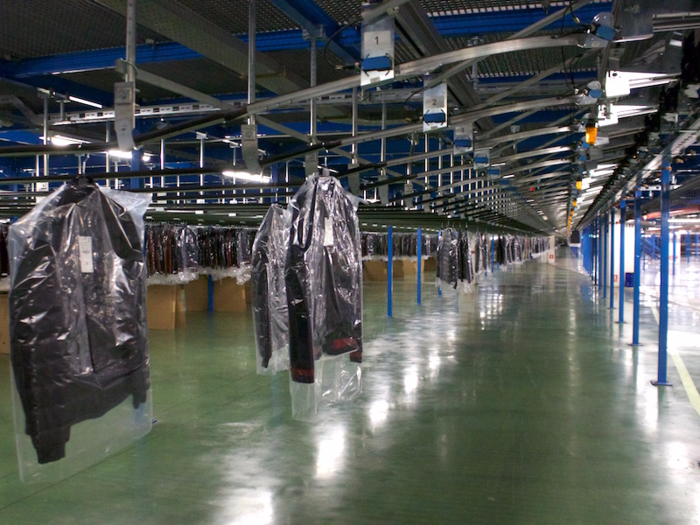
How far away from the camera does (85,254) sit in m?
2.42

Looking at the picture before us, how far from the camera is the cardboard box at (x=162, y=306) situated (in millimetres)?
9453

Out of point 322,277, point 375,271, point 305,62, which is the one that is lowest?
point 375,271

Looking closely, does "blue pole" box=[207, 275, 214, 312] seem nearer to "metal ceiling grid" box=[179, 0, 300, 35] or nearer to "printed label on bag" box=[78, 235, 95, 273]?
"metal ceiling grid" box=[179, 0, 300, 35]

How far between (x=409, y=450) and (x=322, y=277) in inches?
63.5

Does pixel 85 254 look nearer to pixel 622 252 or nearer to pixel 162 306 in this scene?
pixel 162 306

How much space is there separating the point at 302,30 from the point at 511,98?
2.32 metres

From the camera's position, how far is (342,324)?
10.9ft

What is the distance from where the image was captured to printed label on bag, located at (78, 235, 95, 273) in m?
2.42

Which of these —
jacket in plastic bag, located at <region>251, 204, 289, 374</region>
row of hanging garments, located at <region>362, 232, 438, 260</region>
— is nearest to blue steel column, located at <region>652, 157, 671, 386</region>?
jacket in plastic bag, located at <region>251, 204, 289, 374</region>

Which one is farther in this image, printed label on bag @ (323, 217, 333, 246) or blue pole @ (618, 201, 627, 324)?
blue pole @ (618, 201, 627, 324)

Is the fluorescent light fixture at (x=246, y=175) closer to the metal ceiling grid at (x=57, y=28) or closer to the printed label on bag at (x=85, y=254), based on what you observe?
the metal ceiling grid at (x=57, y=28)

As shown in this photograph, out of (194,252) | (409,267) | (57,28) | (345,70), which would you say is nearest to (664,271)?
(345,70)

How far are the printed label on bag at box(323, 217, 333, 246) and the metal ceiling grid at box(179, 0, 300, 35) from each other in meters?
1.22

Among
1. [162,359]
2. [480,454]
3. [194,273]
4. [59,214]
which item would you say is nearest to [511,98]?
[480,454]
